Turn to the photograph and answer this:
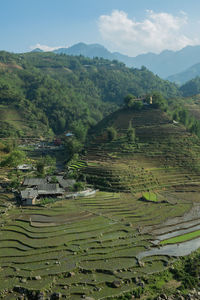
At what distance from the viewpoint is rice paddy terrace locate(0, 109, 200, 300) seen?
24828 millimetres

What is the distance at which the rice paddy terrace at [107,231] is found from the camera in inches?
977

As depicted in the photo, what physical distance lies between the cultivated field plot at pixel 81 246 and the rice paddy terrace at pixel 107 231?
0.09 meters

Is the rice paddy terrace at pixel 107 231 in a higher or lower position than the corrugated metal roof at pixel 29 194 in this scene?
lower

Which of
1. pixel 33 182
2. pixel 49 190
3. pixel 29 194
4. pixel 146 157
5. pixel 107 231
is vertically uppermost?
pixel 146 157

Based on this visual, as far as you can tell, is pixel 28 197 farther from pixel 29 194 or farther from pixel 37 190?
pixel 37 190

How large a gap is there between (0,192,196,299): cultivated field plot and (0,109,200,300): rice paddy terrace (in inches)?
3.4

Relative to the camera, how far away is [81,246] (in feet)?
99.3

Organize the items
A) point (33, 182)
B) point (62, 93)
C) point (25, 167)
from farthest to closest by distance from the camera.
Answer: point (62, 93) < point (25, 167) < point (33, 182)

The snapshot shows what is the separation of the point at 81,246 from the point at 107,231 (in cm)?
449

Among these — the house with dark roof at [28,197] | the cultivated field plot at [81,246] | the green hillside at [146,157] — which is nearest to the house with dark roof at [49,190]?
the house with dark roof at [28,197]

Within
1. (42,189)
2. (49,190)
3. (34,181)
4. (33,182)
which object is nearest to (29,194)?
(42,189)

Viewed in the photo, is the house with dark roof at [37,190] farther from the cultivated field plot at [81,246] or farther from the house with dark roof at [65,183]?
the cultivated field plot at [81,246]

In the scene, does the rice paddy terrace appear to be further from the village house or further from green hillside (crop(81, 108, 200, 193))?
the village house

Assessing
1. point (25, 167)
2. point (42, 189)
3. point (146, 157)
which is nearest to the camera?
point (42, 189)
